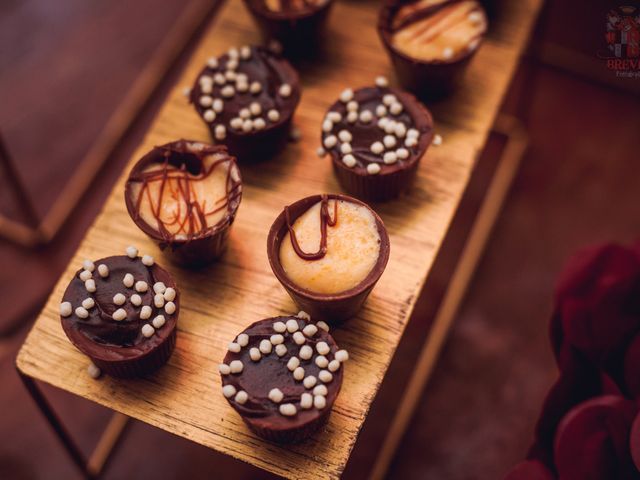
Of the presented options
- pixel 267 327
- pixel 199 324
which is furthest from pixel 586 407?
pixel 199 324

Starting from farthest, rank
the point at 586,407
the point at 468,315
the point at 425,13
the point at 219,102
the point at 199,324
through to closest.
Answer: the point at 468,315 → the point at 425,13 → the point at 219,102 → the point at 199,324 → the point at 586,407

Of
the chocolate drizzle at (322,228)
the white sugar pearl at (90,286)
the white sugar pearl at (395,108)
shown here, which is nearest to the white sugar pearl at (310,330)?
the chocolate drizzle at (322,228)

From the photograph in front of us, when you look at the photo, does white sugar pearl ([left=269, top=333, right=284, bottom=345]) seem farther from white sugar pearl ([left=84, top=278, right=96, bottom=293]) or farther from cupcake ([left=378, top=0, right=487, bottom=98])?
cupcake ([left=378, top=0, right=487, bottom=98])

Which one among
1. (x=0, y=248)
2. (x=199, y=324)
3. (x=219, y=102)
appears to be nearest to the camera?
(x=199, y=324)

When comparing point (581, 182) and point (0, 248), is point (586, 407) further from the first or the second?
point (0, 248)

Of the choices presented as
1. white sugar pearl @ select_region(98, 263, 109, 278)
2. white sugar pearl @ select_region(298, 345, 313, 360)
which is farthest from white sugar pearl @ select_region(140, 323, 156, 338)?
white sugar pearl @ select_region(298, 345, 313, 360)

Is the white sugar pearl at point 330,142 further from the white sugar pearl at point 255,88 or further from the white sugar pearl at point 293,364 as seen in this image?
the white sugar pearl at point 293,364

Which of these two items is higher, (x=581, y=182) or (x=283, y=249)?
(x=283, y=249)
